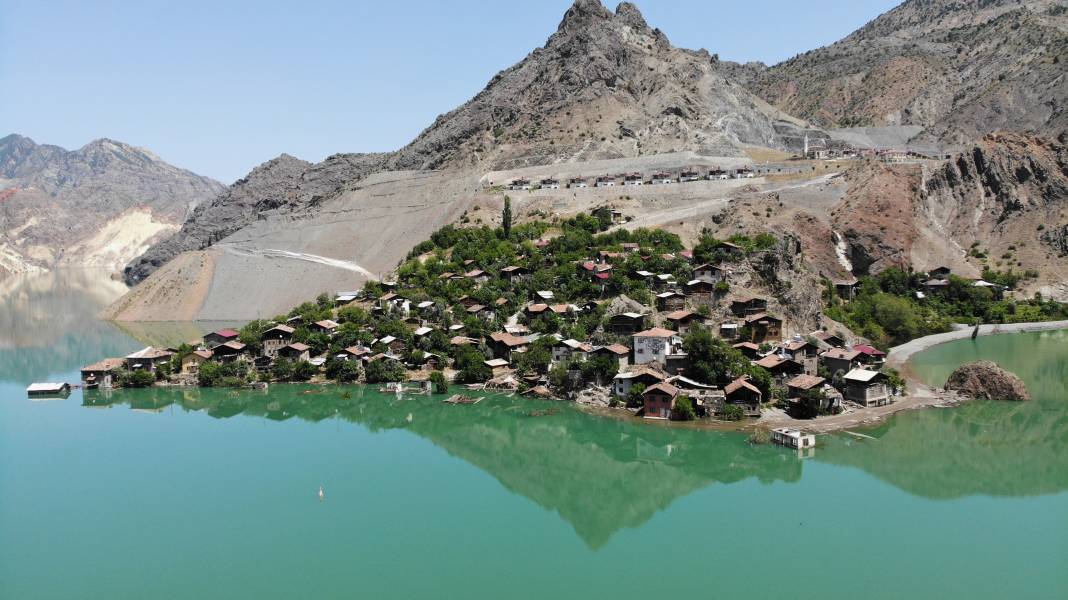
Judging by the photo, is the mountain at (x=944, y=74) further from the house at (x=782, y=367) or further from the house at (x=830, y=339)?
the house at (x=782, y=367)

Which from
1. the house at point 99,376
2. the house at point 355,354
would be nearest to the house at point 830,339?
the house at point 355,354

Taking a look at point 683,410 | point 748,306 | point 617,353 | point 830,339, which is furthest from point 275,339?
point 830,339

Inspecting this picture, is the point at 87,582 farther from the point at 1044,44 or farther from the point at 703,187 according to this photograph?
the point at 1044,44

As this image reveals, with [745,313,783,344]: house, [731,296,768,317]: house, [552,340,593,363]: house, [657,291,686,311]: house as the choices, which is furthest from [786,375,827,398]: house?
[552,340,593,363]: house

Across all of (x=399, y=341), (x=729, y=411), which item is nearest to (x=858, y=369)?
(x=729, y=411)

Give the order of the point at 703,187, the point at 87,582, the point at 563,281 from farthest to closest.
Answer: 1. the point at 703,187
2. the point at 563,281
3. the point at 87,582

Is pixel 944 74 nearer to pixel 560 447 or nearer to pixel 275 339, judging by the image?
pixel 275 339
